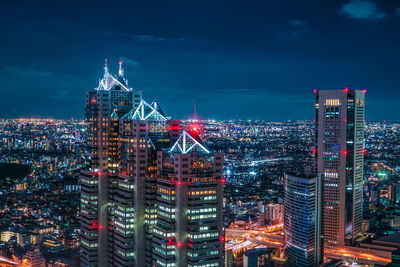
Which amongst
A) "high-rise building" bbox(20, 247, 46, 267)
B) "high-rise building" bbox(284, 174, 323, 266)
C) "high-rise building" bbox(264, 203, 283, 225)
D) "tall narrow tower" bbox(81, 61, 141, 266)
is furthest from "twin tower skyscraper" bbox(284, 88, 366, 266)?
"high-rise building" bbox(20, 247, 46, 267)

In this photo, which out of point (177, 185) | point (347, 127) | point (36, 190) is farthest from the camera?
point (36, 190)

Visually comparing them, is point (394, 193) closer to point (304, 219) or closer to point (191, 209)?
point (304, 219)

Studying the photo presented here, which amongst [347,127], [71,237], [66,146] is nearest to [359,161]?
[347,127]

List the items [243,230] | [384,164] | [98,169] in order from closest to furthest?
[98,169] → [243,230] → [384,164]

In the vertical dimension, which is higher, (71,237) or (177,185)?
(177,185)

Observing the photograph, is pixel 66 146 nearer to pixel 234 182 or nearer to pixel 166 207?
pixel 234 182

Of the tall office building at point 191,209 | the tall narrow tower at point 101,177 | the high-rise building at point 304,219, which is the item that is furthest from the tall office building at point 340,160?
the tall narrow tower at point 101,177

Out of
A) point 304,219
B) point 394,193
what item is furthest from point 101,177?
point 394,193
